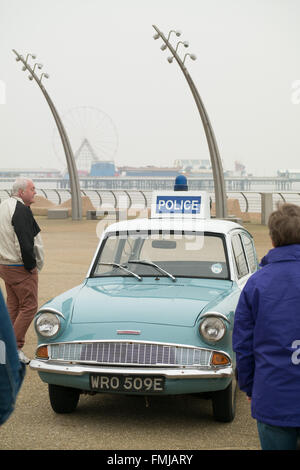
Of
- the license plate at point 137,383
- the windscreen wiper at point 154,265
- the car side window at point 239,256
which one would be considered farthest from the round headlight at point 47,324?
the car side window at point 239,256

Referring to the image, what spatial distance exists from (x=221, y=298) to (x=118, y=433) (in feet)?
4.46

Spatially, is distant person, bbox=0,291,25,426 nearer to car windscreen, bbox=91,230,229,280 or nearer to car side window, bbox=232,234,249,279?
car windscreen, bbox=91,230,229,280

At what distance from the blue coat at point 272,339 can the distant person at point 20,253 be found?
13.4ft

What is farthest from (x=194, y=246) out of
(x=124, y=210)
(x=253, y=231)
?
(x=124, y=210)

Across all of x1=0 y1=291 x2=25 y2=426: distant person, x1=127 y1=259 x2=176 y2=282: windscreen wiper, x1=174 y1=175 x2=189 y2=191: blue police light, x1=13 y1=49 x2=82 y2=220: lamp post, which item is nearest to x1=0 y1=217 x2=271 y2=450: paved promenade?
x1=127 y1=259 x2=176 y2=282: windscreen wiper

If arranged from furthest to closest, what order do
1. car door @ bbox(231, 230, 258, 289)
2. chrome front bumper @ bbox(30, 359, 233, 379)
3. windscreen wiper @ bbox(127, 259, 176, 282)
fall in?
car door @ bbox(231, 230, 258, 289) → windscreen wiper @ bbox(127, 259, 176, 282) → chrome front bumper @ bbox(30, 359, 233, 379)

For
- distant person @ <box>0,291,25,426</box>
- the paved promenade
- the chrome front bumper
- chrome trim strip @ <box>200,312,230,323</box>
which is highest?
distant person @ <box>0,291,25,426</box>

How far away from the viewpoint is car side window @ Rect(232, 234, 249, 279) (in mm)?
6594

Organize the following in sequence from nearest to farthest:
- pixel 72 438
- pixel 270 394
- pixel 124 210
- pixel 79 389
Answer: pixel 270 394 < pixel 72 438 < pixel 79 389 < pixel 124 210

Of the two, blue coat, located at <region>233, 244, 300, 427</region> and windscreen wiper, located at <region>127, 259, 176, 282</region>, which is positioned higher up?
blue coat, located at <region>233, 244, 300, 427</region>

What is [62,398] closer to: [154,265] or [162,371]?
[162,371]

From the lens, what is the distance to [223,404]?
204 inches
